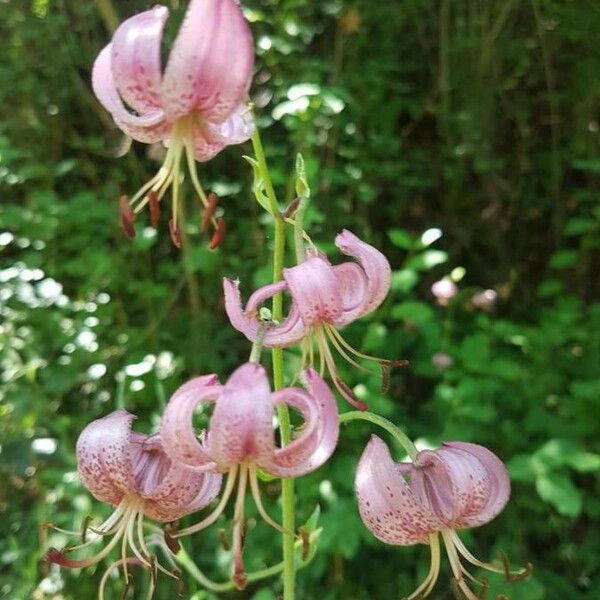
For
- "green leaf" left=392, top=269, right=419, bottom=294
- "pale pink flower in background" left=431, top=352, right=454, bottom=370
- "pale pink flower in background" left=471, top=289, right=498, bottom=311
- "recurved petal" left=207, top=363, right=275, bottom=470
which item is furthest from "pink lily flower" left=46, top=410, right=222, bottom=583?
"pale pink flower in background" left=471, top=289, right=498, bottom=311

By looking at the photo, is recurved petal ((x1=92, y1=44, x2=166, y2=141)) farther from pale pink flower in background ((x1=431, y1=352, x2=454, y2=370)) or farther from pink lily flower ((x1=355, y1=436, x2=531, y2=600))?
pale pink flower in background ((x1=431, y1=352, x2=454, y2=370))

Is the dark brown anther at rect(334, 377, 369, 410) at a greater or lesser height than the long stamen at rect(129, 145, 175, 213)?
lesser

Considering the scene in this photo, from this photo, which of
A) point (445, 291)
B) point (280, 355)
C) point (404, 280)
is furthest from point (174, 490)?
point (445, 291)

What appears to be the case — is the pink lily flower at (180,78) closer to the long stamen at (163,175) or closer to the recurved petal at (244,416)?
the long stamen at (163,175)

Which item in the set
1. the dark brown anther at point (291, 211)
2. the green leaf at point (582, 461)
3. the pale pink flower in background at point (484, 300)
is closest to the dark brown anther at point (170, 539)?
the dark brown anther at point (291, 211)

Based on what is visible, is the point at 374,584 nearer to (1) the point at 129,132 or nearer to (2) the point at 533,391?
(2) the point at 533,391

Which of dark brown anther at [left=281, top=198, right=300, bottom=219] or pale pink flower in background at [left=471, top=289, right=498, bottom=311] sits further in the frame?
pale pink flower in background at [left=471, top=289, right=498, bottom=311]
